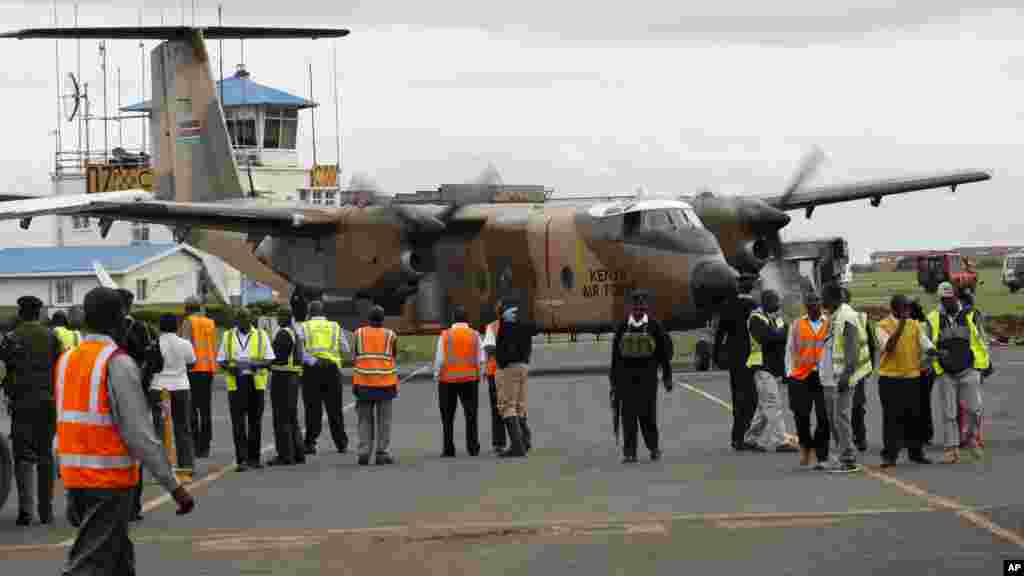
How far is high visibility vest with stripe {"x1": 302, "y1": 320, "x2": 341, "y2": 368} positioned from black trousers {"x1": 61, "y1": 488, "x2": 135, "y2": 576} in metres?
12.1

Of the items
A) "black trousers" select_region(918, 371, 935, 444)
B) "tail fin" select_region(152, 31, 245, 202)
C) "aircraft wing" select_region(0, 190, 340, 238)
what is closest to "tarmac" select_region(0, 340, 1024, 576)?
"black trousers" select_region(918, 371, 935, 444)

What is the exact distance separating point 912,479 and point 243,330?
297 inches

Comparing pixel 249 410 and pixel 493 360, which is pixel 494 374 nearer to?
pixel 493 360

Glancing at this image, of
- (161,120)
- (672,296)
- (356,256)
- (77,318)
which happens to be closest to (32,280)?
(161,120)

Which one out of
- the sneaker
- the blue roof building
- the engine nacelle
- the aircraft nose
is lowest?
the sneaker

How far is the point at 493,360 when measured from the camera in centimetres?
2161

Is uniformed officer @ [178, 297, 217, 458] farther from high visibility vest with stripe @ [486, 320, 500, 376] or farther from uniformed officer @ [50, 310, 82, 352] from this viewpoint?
high visibility vest with stripe @ [486, 320, 500, 376]

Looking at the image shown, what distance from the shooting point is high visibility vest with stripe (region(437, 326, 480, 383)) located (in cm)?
2044

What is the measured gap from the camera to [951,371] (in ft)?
58.9

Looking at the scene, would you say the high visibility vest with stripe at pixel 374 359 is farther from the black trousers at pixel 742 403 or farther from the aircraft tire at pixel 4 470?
the aircraft tire at pixel 4 470

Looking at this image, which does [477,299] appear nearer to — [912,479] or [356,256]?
[356,256]

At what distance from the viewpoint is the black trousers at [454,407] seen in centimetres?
2038

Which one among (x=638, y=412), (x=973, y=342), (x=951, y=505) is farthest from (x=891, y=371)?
(x=951, y=505)

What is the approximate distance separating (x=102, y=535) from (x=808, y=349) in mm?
9885
